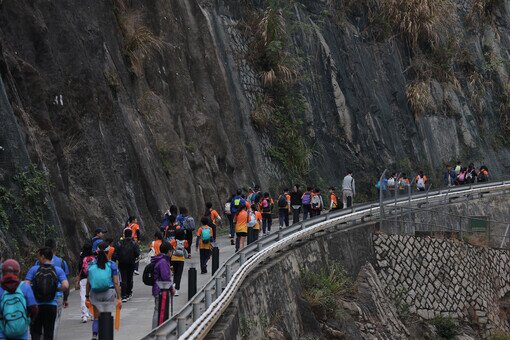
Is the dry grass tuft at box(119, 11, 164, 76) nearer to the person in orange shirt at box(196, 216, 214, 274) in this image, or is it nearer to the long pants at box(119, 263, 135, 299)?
the person in orange shirt at box(196, 216, 214, 274)

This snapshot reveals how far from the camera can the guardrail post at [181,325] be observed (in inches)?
429

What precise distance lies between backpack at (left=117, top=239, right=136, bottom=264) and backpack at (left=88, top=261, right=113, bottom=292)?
11.7 feet

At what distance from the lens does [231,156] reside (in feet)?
107

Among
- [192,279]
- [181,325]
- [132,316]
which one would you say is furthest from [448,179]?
[181,325]

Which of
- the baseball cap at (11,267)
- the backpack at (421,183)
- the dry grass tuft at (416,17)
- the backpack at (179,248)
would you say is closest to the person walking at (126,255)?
the backpack at (179,248)

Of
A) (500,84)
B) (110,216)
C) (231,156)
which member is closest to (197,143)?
(231,156)

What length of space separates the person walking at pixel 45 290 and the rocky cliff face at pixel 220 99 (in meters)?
6.37

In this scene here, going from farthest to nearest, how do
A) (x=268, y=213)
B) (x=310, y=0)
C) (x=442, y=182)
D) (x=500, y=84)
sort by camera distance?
(x=500, y=84)
(x=442, y=182)
(x=310, y=0)
(x=268, y=213)

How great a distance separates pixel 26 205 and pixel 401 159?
2901 centimetres

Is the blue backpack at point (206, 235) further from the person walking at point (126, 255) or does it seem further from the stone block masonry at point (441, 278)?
the stone block masonry at point (441, 278)

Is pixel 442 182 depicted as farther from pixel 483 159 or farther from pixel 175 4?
pixel 175 4

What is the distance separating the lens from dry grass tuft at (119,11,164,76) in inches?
1101

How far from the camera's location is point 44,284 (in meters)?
10.6

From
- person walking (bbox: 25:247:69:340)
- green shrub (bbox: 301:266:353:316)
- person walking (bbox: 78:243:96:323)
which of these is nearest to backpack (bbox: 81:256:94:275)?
person walking (bbox: 78:243:96:323)
